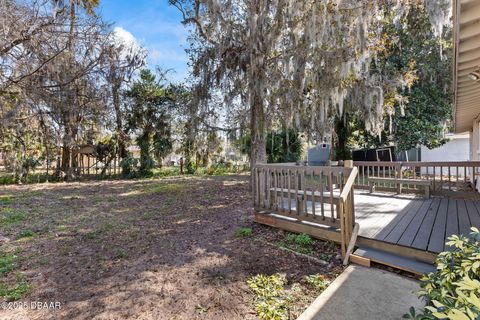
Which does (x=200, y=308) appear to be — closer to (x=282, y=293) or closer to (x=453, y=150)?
(x=282, y=293)

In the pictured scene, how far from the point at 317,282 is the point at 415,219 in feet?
7.37

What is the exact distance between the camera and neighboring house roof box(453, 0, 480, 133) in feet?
7.02

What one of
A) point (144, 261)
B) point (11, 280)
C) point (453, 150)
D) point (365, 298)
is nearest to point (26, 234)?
point (11, 280)

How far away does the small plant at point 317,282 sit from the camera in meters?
2.66

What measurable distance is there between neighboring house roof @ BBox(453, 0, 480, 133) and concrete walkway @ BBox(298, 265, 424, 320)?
2.42 metres

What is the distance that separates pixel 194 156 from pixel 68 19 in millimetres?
10409

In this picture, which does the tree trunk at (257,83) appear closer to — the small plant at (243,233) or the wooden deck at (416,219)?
the small plant at (243,233)

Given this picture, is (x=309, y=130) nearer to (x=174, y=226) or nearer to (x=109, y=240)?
(x=174, y=226)

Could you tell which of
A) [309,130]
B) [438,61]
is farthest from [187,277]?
[438,61]

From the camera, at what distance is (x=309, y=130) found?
941 centimetres

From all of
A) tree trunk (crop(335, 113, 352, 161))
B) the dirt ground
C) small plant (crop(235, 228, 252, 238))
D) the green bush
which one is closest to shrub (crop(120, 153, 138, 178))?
the dirt ground

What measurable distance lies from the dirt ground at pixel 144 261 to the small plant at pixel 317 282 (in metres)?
0.13

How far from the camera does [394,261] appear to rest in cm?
289

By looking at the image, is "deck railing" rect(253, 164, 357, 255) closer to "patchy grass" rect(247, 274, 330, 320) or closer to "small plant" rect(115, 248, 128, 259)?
"patchy grass" rect(247, 274, 330, 320)
